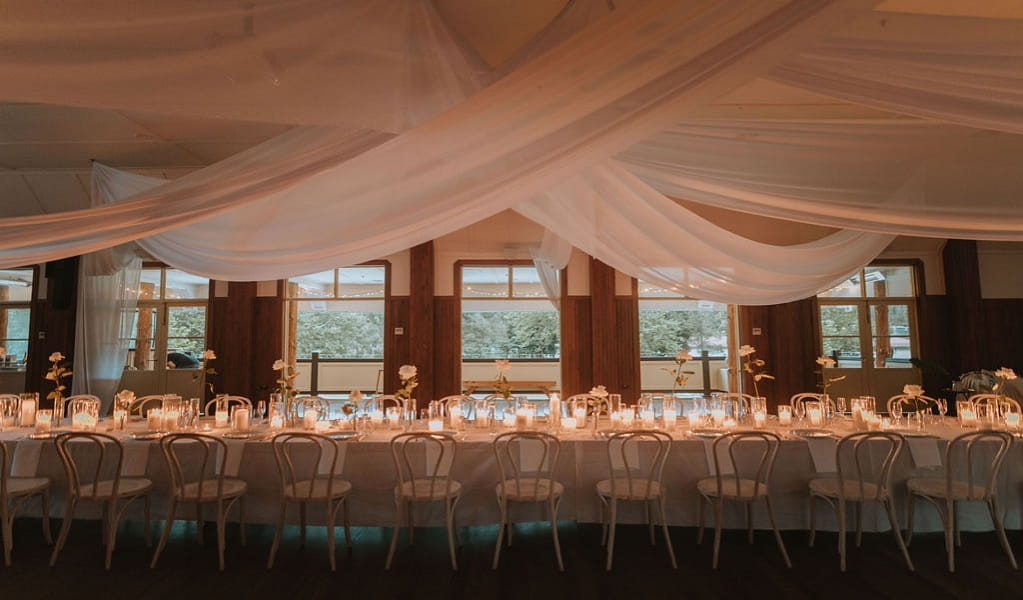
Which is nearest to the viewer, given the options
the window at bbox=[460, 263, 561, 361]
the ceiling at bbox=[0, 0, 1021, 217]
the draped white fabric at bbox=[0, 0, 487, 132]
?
the draped white fabric at bbox=[0, 0, 487, 132]

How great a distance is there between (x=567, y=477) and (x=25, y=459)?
3.78 meters

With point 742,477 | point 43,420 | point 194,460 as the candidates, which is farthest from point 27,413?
point 742,477

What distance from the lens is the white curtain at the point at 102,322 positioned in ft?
19.0

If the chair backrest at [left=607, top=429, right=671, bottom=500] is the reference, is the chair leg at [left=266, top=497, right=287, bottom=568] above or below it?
below

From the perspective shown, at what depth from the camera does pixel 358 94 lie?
170 centimetres

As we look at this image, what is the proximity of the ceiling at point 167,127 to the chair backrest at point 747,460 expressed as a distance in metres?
2.10

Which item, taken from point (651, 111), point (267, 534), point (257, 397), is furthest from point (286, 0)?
point (257, 397)

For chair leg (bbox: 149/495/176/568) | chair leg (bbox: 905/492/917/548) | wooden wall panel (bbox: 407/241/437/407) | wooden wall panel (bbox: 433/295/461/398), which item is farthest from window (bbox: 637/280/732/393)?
chair leg (bbox: 149/495/176/568)

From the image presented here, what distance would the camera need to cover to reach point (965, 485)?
3.69 m

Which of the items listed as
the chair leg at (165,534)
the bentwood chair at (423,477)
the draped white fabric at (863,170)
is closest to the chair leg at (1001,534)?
the draped white fabric at (863,170)

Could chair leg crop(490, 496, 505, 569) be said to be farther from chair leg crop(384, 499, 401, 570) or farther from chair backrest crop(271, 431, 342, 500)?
chair backrest crop(271, 431, 342, 500)

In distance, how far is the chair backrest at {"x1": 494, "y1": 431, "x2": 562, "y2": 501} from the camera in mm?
3627

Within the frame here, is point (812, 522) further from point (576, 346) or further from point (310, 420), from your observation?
point (576, 346)

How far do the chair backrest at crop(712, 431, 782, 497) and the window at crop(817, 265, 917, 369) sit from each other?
559 centimetres
